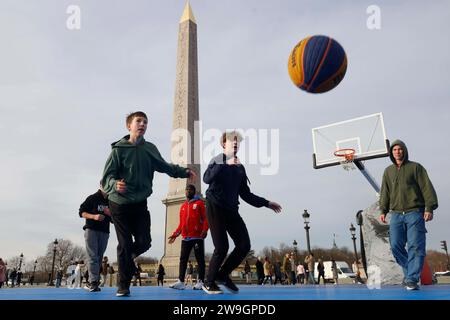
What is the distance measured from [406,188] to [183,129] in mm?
22645

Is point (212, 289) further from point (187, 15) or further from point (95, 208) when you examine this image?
point (187, 15)

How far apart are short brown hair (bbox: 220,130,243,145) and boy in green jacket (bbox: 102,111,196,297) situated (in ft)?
2.87

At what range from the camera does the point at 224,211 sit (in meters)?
4.76

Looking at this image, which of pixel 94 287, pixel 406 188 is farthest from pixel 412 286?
pixel 94 287

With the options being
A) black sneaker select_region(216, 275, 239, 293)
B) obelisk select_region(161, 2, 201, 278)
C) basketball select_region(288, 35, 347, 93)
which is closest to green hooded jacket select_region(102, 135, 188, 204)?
black sneaker select_region(216, 275, 239, 293)

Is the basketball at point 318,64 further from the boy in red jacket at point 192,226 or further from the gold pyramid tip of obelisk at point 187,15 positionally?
the gold pyramid tip of obelisk at point 187,15

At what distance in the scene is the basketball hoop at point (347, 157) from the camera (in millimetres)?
16891

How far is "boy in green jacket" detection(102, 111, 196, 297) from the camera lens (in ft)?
13.6

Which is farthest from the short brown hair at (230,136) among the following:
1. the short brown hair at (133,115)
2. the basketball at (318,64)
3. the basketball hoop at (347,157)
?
the basketball hoop at (347,157)

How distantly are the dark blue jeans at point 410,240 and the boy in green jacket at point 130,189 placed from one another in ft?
11.1

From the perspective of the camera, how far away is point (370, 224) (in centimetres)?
952

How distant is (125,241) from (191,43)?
86.6 feet
